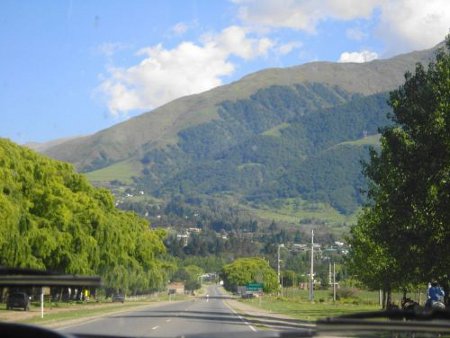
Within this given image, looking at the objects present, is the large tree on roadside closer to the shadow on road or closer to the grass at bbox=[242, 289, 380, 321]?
the grass at bbox=[242, 289, 380, 321]

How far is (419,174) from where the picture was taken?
31.9m

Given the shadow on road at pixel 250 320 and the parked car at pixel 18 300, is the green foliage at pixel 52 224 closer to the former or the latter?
the parked car at pixel 18 300

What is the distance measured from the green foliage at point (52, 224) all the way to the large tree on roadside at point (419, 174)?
20216mm

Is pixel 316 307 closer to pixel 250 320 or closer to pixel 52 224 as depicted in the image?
pixel 52 224

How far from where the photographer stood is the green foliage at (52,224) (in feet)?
149

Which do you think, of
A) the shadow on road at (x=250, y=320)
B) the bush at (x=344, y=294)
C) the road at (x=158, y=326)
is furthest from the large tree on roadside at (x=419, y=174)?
the bush at (x=344, y=294)

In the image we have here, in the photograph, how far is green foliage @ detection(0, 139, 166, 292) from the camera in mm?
45562

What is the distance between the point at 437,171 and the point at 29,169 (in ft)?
103

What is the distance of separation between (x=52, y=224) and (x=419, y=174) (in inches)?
1142

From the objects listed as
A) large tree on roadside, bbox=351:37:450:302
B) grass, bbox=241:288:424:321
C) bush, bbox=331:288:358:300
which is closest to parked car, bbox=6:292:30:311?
grass, bbox=241:288:424:321

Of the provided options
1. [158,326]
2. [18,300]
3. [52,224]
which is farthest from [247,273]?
[158,326]

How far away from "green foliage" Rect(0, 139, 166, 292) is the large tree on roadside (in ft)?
66.3

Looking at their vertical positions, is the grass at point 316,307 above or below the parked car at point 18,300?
below

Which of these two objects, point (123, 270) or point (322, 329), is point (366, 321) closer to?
point (322, 329)
